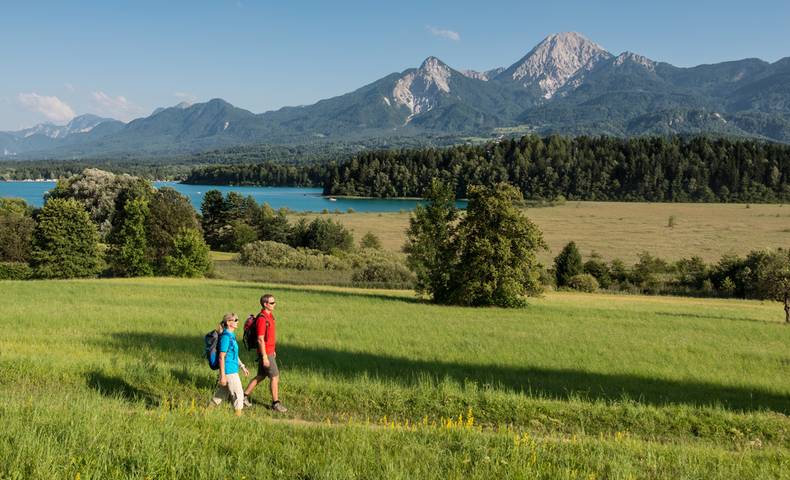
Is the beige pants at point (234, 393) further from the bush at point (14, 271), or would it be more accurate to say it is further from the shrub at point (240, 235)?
the shrub at point (240, 235)

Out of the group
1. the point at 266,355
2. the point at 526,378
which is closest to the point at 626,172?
the point at 526,378

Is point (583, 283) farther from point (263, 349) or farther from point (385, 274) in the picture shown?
point (263, 349)

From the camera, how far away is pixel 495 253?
3253cm

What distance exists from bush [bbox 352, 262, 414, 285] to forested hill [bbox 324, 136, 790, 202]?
110 m

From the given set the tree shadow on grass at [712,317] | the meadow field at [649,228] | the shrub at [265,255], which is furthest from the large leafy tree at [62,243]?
the tree shadow on grass at [712,317]

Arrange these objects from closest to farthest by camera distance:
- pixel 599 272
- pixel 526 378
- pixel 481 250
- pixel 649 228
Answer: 1. pixel 526 378
2. pixel 481 250
3. pixel 599 272
4. pixel 649 228

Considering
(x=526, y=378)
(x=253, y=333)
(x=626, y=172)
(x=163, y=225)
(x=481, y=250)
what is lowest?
(x=526, y=378)

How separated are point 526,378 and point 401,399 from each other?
16.2 ft

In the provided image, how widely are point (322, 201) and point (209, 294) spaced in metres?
146

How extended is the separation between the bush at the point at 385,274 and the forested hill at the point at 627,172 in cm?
10967

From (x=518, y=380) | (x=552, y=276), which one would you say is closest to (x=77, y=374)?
(x=518, y=380)

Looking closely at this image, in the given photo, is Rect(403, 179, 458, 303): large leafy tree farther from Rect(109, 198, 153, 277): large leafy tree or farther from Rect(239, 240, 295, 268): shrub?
Rect(239, 240, 295, 268): shrub

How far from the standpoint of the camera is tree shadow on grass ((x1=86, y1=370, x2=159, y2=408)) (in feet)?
34.1

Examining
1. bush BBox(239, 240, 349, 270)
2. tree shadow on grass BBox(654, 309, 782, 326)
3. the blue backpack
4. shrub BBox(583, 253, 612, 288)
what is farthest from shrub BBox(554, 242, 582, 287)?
the blue backpack
